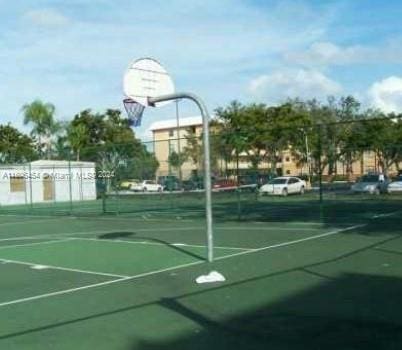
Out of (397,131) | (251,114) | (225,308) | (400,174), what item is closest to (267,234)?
(225,308)

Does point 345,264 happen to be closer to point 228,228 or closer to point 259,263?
point 259,263

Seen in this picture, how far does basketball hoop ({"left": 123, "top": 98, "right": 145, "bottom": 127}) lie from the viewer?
13267 millimetres

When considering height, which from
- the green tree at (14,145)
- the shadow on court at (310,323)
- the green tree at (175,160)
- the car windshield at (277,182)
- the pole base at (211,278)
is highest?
the green tree at (14,145)

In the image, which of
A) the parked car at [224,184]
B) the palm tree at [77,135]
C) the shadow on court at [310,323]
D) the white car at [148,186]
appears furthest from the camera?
the palm tree at [77,135]

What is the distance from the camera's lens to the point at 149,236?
1983 cm

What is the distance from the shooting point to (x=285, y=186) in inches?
1639

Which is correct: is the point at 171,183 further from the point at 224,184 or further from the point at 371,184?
the point at 371,184

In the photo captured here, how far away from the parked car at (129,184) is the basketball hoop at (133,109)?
70.4 feet

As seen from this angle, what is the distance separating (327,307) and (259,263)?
449cm

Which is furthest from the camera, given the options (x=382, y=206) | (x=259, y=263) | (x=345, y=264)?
(x=382, y=206)

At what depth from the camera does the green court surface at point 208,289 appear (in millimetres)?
7691

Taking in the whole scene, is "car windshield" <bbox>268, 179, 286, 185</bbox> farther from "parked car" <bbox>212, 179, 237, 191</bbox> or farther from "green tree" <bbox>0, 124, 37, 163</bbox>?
"green tree" <bbox>0, 124, 37, 163</bbox>

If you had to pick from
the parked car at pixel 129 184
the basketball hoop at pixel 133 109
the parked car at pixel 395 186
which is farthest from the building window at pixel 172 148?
the basketball hoop at pixel 133 109

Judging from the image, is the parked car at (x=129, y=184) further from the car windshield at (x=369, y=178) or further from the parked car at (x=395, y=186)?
the parked car at (x=395, y=186)
